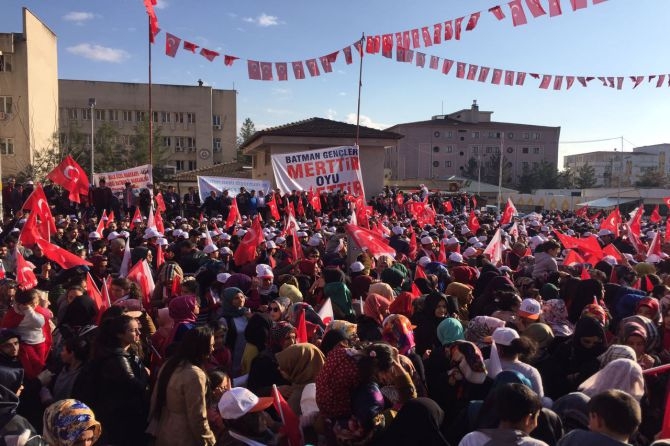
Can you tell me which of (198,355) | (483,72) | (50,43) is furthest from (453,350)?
(50,43)

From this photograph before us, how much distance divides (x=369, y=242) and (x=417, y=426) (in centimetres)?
619

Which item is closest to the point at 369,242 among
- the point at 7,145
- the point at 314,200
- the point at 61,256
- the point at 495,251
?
the point at 495,251

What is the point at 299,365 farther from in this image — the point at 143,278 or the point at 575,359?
the point at 143,278

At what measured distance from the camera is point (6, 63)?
36.4m

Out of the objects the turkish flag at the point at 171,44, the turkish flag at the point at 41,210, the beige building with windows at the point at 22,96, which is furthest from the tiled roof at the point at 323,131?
the turkish flag at the point at 41,210

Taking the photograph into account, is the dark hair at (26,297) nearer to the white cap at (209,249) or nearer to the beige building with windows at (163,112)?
the white cap at (209,249)

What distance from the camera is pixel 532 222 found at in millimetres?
18078

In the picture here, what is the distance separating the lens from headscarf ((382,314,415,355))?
475 cm

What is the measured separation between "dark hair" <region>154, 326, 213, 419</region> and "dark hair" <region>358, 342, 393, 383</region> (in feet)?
3.64

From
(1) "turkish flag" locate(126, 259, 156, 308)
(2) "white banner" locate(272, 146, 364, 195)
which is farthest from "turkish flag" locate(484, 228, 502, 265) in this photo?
(2) "white banner" locate(272, 146, 364, 195)

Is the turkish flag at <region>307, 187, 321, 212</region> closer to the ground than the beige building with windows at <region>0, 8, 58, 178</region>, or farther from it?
closer to the ground

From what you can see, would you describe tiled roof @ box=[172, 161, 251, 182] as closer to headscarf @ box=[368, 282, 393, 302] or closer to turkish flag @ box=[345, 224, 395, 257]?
turkish flag @ box=[345, 224, 395, 257]

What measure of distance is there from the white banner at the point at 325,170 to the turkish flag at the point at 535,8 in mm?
6954

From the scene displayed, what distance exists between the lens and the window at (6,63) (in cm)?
3628
